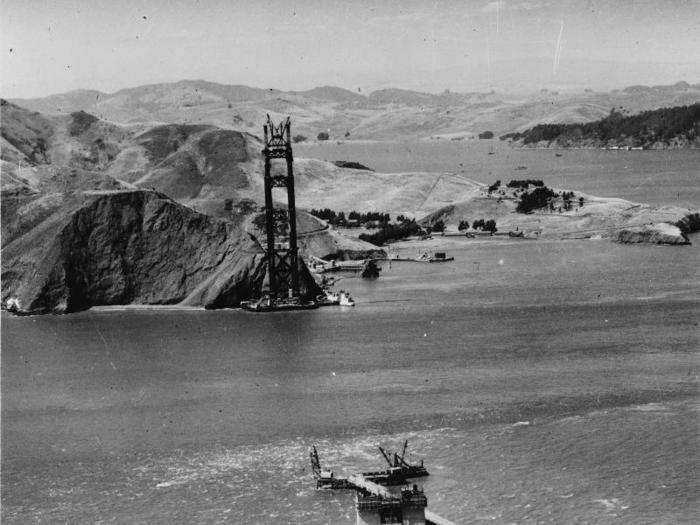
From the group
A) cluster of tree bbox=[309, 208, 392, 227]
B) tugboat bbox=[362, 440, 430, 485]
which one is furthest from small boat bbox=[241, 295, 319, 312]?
cluster of tree bbox=[309, 208, 392, 227]

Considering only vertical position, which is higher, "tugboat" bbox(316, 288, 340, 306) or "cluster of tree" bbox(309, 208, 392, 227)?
"cluster of tree" bbox(309, 208, 392, 227)

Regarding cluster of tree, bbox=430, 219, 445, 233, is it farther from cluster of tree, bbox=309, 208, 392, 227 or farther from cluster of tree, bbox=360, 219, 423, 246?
cluster of tree, bbox=309, 208, 392, 227

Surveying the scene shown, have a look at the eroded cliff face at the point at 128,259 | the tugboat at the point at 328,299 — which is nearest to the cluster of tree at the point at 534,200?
the tugboat at the point at 328,299

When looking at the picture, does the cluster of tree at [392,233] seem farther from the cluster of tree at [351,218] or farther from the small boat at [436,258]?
the small boat at [436,258]

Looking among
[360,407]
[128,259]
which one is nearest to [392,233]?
[128,259]

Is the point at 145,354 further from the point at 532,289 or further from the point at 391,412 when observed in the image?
the point at 532,289

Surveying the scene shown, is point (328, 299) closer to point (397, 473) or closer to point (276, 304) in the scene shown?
point (276, 304)

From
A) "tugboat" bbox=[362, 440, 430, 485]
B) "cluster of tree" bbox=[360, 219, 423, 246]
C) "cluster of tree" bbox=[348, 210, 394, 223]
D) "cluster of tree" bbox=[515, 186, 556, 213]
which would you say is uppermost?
"cluster of tree" bbox=[515, 186, 556, 213]
